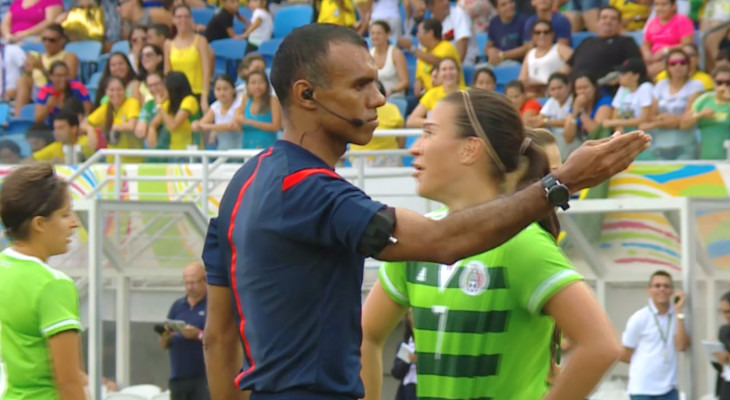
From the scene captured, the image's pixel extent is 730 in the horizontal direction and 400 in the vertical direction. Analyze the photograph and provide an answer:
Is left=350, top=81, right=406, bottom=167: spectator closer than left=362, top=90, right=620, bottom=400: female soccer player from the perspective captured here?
No

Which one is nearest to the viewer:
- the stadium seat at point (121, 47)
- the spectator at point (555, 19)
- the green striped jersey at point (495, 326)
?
the green striped jersey at point (495, 326)

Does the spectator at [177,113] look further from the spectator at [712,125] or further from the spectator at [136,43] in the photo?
the spectator at [712,125]

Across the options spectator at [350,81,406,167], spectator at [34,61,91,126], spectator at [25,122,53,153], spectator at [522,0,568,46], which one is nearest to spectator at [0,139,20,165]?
spectator at [25,122,53,153]

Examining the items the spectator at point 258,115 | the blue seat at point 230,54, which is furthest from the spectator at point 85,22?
the spectator at point 258,115

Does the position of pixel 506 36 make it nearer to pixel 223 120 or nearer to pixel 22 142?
pixel 223 120

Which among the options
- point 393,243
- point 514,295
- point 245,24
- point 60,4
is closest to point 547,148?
point 514,295

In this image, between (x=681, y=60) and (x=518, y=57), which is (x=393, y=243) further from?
(x=518, y=57)

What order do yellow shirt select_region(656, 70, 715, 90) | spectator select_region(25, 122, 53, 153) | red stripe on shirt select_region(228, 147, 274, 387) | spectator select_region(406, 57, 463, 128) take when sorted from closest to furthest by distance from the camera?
red stripe on shirt select_region(228, 147, 274, 387) < yellow shirt select_region(656, 70, 715, 90) < spectator select_region(406, 57, 463, 128) < spectator select_region(25, 122, 53, 153)

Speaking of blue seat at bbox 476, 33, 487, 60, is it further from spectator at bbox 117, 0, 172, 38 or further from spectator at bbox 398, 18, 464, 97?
spectator at bbox 117, 0, 172, 38

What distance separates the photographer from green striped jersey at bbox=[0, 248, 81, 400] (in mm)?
4051

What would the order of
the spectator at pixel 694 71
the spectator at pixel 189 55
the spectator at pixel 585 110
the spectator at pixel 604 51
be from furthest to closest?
the spectator at pixel 189 55 < the spectator at pixel 604 51 < the spectator at pixel 694 71 < the spectator at pixel 585 110

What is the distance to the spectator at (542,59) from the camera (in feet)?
41.2

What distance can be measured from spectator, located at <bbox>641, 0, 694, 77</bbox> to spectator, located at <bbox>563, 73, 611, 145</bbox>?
2.86 ft

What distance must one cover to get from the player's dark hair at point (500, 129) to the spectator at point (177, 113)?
9.02 m
